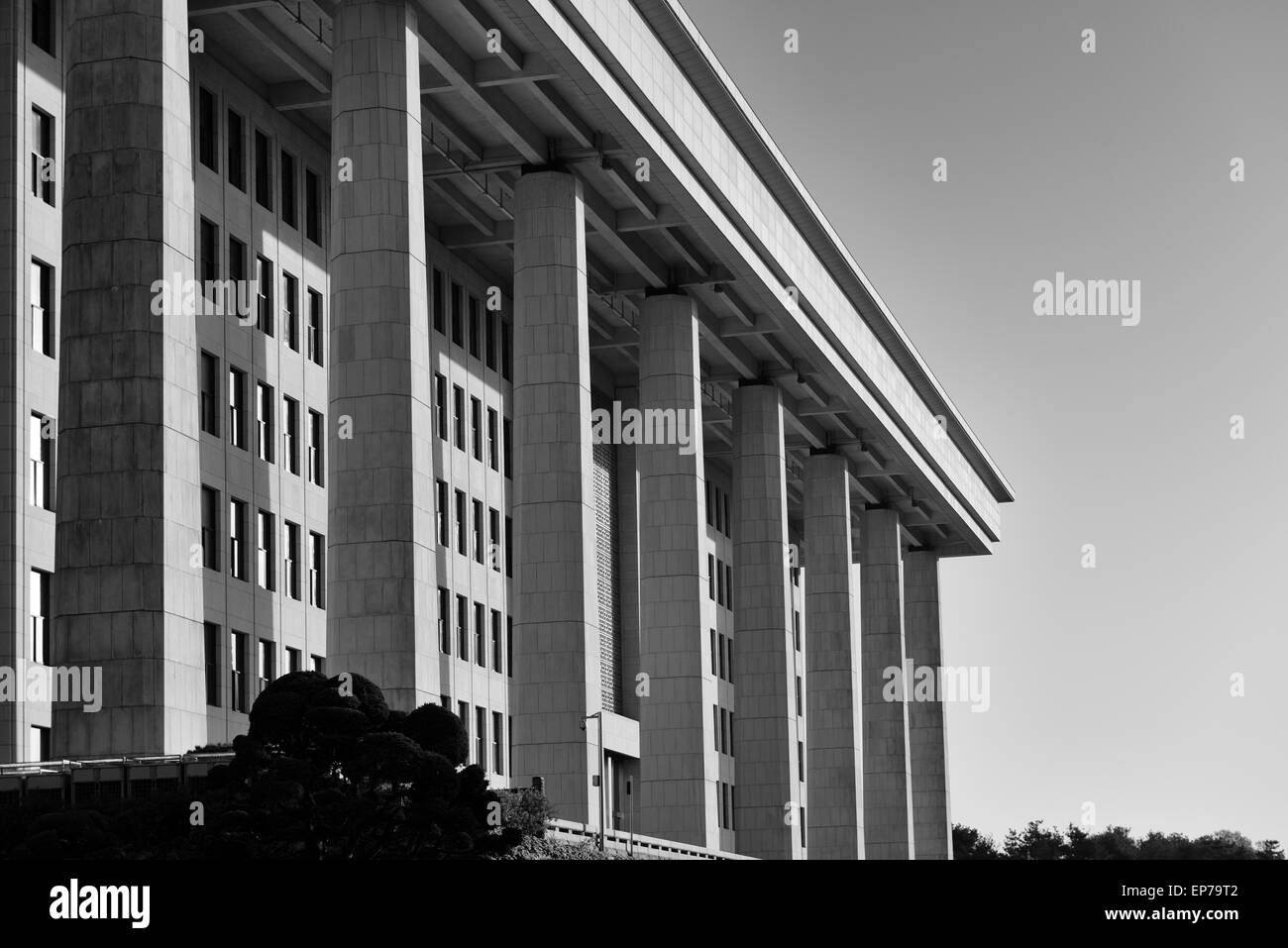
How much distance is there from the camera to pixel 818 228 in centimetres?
7075

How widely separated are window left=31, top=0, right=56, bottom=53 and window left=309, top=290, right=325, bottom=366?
41.0 feet

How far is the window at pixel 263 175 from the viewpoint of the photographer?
5062 centimetres

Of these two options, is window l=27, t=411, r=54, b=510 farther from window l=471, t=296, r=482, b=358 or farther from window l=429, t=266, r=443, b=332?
window l=471, t=296, r=482, b=358

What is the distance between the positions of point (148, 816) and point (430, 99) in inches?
1036

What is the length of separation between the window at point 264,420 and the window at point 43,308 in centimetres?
835

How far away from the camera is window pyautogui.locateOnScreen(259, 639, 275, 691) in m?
48.9

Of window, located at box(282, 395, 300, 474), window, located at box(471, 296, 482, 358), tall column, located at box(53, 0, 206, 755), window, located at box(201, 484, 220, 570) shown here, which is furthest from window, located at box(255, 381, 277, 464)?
tall column, located at box(53, 0, 206, 755)

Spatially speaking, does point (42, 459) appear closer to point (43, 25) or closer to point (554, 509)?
point (43, 25)

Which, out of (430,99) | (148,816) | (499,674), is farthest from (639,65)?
(148,816)

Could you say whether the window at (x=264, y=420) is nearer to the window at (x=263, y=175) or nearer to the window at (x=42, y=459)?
the window at (x=263, y=175)

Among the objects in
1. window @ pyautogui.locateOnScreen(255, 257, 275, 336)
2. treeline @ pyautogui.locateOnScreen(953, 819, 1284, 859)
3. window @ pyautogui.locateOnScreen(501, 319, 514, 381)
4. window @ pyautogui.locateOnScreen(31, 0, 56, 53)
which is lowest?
treeline @ pyautogui.locateOnScreen(953, 819, 1284, 859)

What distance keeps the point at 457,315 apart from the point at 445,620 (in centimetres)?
1022

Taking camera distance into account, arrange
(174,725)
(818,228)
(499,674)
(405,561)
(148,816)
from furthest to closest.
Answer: (818,228), (499,674), (405,561), (174,725), (148,816)
